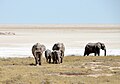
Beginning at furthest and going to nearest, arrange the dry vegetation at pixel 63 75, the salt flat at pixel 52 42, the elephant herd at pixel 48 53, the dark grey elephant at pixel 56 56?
the salt flat at pixel 52 42 < the dark grey elephant at pixel 56 56 < the elephant herd at pixel 48 53 < the dry vegetation at pixel 63 75

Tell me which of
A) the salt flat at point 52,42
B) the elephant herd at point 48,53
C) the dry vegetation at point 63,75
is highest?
the elephant herd at point 48,53

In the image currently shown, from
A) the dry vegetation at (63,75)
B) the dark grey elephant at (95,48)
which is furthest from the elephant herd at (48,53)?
the dark grey elephant at (95,48)

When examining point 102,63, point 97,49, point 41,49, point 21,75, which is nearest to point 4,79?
point 21,75

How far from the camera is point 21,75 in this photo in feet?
71.6

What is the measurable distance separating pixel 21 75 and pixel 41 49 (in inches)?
280

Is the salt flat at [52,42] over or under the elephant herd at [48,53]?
under

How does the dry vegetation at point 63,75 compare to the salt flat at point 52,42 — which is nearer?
the dry vegetation at point 63,75

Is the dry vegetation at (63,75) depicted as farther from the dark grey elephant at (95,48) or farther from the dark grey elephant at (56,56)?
the dark grey elephant at (95,48)

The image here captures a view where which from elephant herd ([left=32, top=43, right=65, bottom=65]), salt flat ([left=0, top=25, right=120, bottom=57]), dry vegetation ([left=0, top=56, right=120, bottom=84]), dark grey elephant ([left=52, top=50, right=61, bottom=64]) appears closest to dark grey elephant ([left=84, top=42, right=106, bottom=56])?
salt flat ([left=0, top=25, right=120, bottom=57])

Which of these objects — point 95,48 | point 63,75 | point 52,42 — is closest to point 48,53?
point 63,75

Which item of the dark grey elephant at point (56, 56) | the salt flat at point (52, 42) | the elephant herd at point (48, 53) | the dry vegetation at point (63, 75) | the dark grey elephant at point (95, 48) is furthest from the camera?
the salt flat at point (52, 42)

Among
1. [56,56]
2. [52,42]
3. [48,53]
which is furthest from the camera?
[52,42]

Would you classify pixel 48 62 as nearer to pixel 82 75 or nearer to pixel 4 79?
pixel 82 75

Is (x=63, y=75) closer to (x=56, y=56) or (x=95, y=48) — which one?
(x=56, y=56)
